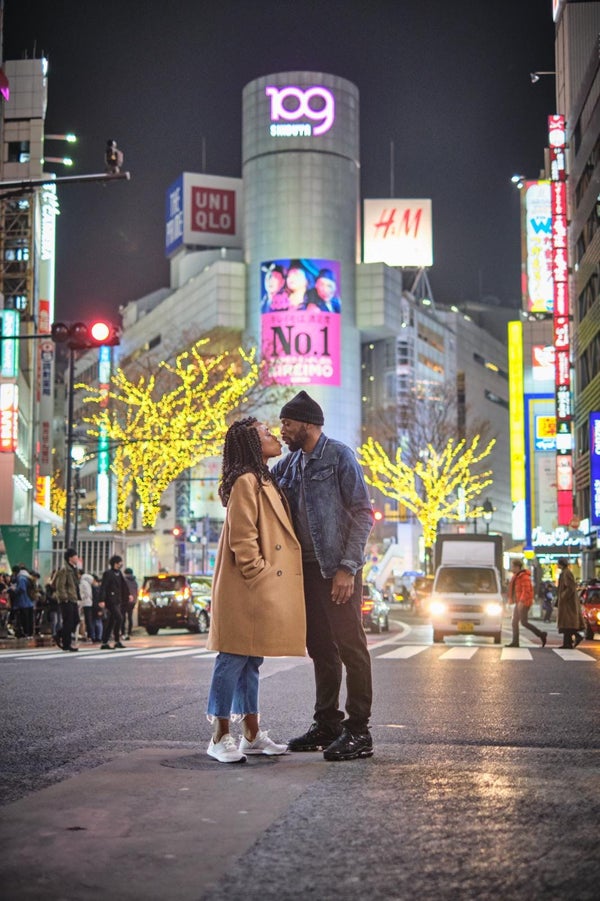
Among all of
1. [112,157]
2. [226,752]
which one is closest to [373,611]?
[112,157]

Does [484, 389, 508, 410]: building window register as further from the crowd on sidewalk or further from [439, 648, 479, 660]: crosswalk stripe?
[439, 648, 479, 660]: crosswalk stripe

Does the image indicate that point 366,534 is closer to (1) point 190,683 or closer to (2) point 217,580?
(2) point 217,580

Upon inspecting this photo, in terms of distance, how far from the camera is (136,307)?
150 m

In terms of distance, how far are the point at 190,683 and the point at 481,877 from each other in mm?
8498

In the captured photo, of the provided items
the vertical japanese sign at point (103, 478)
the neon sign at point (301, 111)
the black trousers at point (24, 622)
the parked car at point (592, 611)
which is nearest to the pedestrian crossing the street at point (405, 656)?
the parked car at point (592, 611)

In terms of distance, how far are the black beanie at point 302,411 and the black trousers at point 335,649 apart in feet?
2.51

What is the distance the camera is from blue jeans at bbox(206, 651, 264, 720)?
637 centimetres

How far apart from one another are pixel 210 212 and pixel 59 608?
11363 centimetres

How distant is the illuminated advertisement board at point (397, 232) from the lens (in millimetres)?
127250

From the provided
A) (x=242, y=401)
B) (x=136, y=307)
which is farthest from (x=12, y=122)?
(x=136, y=307)

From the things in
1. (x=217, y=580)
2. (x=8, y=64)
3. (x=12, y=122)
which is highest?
(x=8, y=64)

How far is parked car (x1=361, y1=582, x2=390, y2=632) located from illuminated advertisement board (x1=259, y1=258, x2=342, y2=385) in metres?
80.5

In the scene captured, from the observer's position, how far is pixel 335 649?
6.78 meters

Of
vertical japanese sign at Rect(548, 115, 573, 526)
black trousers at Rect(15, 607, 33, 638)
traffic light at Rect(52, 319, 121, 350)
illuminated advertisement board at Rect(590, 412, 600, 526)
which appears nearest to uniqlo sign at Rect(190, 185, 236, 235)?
vertical japanese sign at Rect(548, 115, 573, 526)
